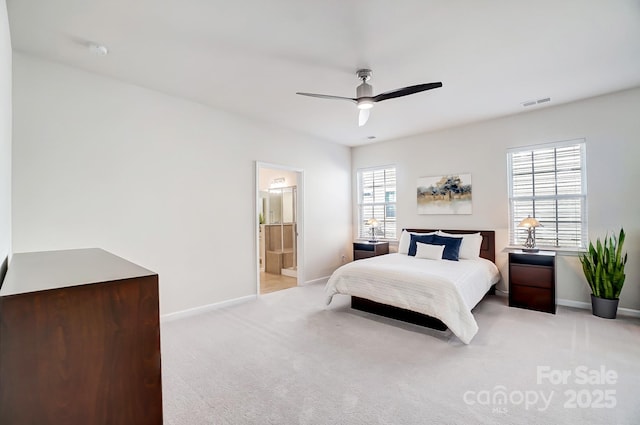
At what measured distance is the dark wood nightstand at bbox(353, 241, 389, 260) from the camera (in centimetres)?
570

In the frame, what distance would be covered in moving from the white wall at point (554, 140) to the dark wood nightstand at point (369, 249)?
25.4 inches

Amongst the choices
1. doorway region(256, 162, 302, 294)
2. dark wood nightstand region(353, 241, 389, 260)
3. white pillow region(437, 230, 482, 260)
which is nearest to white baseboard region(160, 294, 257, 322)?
doorway region(256, 162, 302, 294)

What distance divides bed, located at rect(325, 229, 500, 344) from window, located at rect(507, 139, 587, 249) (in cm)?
60

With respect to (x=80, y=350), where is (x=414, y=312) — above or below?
below

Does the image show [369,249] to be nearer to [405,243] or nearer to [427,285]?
[405,243]

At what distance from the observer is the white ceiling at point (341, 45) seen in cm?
221

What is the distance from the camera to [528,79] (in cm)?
335

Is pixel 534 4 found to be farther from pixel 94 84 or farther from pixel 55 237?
pixel 55 237

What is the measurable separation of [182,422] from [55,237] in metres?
2.27

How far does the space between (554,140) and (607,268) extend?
183 cm

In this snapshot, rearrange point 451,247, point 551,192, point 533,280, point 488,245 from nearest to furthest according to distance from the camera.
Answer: point 533,280 → point 551,192 → point 451,247 → point 488,245

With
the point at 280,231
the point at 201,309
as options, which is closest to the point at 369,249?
the point at 280,231

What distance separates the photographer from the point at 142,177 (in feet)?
11.5

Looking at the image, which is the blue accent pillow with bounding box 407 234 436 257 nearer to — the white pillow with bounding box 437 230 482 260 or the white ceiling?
the white pillow with bounding box 437 230 482 260
